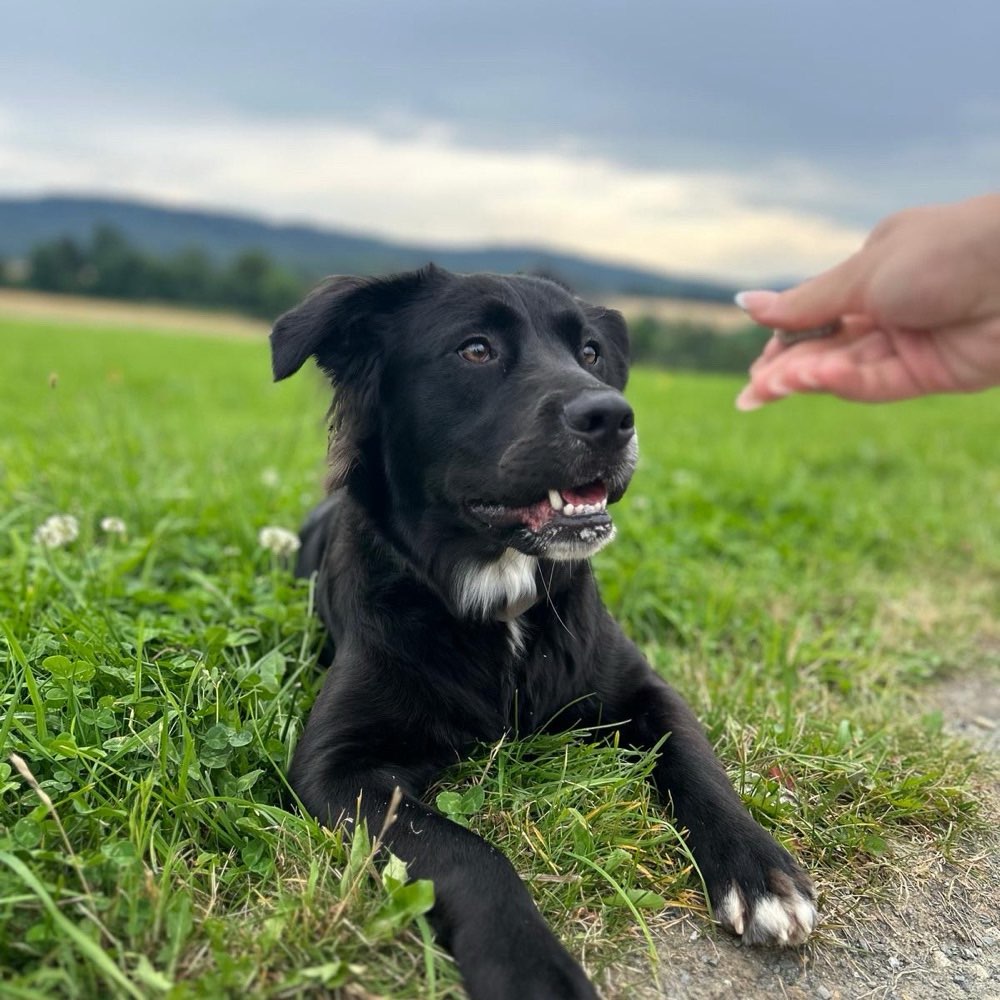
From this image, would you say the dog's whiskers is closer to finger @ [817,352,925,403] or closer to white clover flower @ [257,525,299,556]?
finger @ [817,352,925,403]

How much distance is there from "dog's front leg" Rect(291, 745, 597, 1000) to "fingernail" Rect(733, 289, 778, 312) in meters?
1.89

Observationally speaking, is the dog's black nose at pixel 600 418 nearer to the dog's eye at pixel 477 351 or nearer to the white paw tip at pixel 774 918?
the dog's eye at pixel 477 351

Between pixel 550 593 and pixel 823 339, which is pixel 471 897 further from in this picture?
pixel 823 339

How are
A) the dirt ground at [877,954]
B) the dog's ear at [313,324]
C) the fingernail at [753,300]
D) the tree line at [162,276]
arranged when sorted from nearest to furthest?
the dirt ground at [877,954] < the dog's ear at [313,324] < the fingernail at [753,300] < the tree line at [162,276]

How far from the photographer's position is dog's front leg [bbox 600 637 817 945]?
2.18m

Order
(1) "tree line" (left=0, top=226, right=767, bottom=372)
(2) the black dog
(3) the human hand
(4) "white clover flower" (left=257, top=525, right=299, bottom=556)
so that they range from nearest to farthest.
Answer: (2) the black dog
(3) the human hand
(4) "white clover flower" (left=257, top=525, right=299, bottom=556)
(1) "tree line" (left=0, top=226, right=767, bottom=372)

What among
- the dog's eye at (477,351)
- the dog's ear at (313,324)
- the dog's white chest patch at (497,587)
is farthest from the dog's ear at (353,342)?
the dog's white chest patch at (497,587)

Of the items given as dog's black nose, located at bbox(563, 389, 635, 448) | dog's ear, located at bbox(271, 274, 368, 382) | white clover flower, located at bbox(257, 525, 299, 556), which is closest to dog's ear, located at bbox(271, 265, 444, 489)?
dog's ear, located at bbox(271, 274, 368, 382)

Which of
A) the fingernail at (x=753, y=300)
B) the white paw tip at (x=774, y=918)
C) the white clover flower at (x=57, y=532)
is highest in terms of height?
the fingernail at (x=753, y=300)

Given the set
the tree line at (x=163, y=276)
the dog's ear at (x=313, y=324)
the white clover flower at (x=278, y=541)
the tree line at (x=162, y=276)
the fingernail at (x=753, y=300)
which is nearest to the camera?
the dog's ear at (x=313, y=324)

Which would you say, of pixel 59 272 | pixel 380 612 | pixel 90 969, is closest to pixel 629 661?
pixel 380 612

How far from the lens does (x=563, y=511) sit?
2.58 metres

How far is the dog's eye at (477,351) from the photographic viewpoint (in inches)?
114

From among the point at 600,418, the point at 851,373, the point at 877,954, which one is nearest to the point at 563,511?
the point at 600,418
